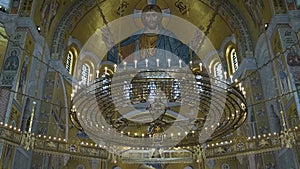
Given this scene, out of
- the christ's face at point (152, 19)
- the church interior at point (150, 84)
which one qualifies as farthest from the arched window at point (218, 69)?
the christ's face at point (152, 19)

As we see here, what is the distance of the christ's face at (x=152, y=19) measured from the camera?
1753cm

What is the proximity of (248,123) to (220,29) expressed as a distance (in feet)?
18.7

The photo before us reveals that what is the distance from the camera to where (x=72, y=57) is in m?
16.5

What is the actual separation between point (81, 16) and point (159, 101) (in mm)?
9728

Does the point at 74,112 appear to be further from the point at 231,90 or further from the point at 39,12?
the point at 39,12

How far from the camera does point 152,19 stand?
17.8m

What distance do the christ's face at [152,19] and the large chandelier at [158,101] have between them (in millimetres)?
8742

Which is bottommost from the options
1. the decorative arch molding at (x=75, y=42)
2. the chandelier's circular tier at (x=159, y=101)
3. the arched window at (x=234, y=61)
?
the chandelier's circular tier at (x=159, y=101)

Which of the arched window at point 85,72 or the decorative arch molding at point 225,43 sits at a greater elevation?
the decorative arch molding at point 225,43

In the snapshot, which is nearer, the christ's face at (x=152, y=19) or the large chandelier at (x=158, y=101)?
the large chandelier at (x=158, y=101)

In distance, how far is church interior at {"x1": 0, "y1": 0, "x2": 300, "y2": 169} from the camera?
840cm

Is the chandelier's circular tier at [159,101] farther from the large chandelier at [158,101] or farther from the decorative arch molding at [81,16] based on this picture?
the decorative arch molding at [81,16]

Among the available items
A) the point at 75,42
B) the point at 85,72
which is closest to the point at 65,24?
the point at 75,42

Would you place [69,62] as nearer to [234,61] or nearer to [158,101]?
[234,61]
